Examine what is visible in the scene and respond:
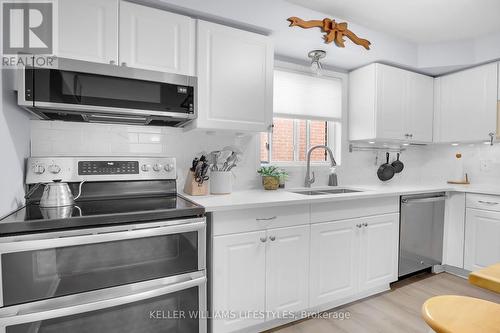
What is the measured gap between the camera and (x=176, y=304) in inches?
58.2

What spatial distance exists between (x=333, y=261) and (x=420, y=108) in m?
2.18

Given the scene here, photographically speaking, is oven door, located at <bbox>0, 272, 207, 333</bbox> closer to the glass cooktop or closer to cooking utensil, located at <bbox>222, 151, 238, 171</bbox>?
the glass cooktop

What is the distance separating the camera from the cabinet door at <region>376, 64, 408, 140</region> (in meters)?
2.80

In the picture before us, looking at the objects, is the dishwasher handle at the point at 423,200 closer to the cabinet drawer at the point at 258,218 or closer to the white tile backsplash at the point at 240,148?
the white tile backsplash at the point at 240,148

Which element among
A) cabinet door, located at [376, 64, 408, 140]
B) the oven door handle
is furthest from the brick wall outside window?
the oven door handle

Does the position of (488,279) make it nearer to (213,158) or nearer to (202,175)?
(202,175)

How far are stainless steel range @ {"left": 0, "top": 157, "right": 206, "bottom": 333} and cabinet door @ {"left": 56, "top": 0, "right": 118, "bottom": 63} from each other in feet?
2.08

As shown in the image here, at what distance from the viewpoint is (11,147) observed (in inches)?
54.5

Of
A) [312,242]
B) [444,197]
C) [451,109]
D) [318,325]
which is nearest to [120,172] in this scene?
[312,242]

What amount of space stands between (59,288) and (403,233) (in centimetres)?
259

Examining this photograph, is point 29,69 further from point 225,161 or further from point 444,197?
point 444,197

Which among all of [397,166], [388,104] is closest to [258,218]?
[388,104]

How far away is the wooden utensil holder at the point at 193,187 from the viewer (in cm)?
197

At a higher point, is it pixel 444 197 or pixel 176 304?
pixel 444 197
